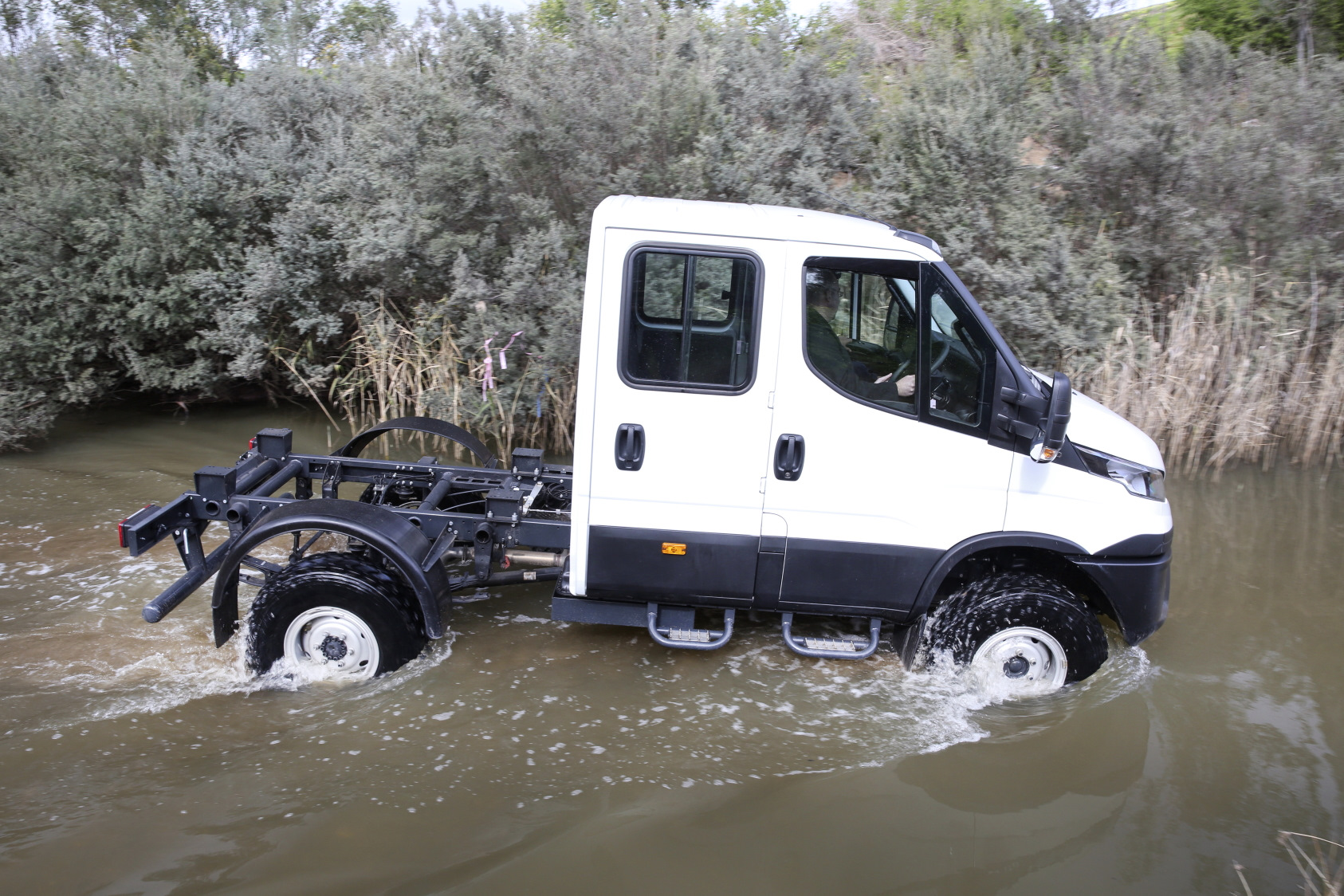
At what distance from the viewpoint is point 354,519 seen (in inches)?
160

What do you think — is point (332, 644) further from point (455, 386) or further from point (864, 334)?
point (455, 386)

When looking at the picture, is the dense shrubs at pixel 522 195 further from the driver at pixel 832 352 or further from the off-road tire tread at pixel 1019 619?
the off-road tire tread at pixel 1019 619

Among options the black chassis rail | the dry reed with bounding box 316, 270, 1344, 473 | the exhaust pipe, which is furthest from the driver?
the dry reed with bounding box 316, 270, 1344, 473

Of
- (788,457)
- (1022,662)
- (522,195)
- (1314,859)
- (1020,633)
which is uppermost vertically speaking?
(522,195)

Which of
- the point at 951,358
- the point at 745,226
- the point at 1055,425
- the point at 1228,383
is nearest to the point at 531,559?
the point at 745,226

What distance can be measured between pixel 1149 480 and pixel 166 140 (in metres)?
9.19

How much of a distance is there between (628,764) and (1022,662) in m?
1.96

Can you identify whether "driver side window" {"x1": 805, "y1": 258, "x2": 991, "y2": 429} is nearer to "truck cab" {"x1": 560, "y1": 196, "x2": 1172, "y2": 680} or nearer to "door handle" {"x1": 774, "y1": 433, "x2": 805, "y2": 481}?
"truck cab" {"x1": 560, "y1": 196, "x2": 1172, "y2": 680}

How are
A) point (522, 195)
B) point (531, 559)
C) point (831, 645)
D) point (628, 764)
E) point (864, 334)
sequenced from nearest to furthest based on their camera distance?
point (628, 764), point (864, 334), point (831, 645), point (531, 559), point (522, 195)

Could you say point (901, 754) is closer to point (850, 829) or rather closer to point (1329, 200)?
point (850, 829)

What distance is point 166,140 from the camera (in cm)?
890

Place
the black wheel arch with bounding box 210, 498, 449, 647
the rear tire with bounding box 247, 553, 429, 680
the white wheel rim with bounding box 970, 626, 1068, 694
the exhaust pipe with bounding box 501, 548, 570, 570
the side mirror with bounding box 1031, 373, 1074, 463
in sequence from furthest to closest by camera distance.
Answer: the exhaust pipe with bounding box 501, 548, 570, 570, the white wheel rim with bounding box 970, 626, 1068, 694, the rear tire with bounding box 247, 553, 429, 680, the black wheel arch with bounding box 210, 498, 449, 647, the side mirror with bounding box 1031, 373, 1074, 463

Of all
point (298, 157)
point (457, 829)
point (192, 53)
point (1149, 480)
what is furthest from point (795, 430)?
point (192, 53)

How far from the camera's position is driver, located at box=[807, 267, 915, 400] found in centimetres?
393
